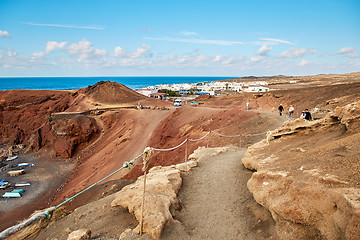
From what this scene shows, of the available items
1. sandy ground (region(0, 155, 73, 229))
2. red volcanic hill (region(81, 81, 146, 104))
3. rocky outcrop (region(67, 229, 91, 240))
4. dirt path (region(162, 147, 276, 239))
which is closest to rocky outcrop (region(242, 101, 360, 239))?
dirt path (region(162, 147, 276, 239))

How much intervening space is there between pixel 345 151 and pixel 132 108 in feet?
117

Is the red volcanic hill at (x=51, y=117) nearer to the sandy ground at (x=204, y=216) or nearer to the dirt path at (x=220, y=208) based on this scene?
the sandy ground at (x=204, y=216)

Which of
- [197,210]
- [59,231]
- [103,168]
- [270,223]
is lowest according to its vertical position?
[103,168]

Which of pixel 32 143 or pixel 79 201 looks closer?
pixel 79 201

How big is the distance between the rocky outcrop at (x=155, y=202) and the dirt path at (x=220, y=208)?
31 centimetres

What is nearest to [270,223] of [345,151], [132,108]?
[345,151]

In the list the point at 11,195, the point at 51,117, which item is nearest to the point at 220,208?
the point at 11,195

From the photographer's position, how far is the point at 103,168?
79.3 ft

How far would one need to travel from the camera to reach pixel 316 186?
5.20 m

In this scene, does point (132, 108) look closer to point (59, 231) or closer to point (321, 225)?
point (59, 231)

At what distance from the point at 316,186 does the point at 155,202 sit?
415 centimetres

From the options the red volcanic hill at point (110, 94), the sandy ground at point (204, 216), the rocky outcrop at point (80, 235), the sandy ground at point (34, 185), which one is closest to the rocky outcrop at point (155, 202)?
the sandy ground at point (204, 216)

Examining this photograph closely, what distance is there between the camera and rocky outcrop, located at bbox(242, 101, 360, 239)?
4415 millimetres

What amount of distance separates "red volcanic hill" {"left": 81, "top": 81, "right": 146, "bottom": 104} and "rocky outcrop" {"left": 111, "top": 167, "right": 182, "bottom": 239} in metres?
37.1
